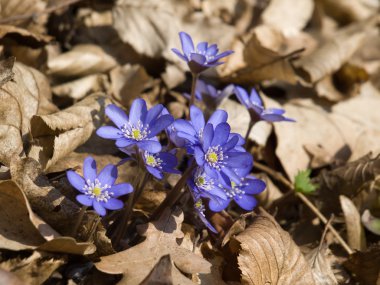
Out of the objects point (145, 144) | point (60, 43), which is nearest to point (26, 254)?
point (145, 144)

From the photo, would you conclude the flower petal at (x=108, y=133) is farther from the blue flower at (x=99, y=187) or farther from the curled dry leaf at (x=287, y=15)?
the curled dry leaf at (x=287, y=15)

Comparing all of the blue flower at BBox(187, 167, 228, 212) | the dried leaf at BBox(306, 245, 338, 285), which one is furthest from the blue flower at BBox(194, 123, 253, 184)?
the dried leaf at BBox(306, 245, 338, 285)

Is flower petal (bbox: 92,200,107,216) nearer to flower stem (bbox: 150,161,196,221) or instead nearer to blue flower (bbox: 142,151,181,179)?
blue flower (bbox: 142,151,181,179)

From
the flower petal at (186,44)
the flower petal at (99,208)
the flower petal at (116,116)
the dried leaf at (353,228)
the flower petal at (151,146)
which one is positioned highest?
the flower petal at (186,44)

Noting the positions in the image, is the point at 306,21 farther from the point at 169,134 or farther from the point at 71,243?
the point at 71,243

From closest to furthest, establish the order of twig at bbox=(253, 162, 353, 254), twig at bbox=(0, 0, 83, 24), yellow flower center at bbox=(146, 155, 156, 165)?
yellow flower center at bbox=(146, 155, 156, 165) < twig at bbox=(253, 162, 353, 254) < twig at bbox=(0, 0, 83, 24)

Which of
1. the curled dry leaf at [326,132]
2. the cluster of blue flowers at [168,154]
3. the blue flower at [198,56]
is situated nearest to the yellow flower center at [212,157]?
the cluster of blue flowers at [168,154]

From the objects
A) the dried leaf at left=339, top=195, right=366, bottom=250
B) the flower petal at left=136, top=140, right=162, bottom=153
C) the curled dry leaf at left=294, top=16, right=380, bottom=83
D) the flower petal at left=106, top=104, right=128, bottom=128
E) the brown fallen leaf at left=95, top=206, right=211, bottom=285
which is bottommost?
the dried leaf at left=339, top=195, right=366, bottom=250
